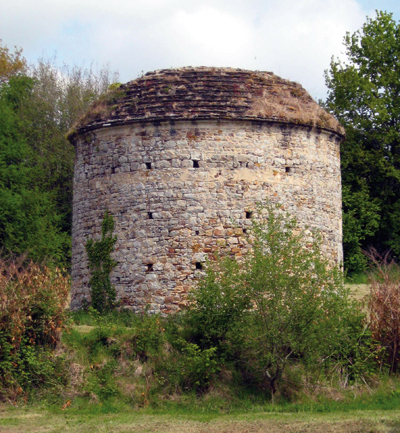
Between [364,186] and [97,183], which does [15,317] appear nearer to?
[97,183]

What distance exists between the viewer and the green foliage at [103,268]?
17.8m

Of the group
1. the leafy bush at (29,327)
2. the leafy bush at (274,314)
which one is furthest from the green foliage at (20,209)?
the leafy bush at (274,314)

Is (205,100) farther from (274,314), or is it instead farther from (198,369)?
(198,369)

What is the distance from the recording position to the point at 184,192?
17.6m

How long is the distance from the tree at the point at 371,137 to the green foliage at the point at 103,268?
10339mm

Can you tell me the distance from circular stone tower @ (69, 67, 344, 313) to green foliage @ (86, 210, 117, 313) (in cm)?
17

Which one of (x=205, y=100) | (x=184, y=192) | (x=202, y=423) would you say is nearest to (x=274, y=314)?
(x=202, y=423)

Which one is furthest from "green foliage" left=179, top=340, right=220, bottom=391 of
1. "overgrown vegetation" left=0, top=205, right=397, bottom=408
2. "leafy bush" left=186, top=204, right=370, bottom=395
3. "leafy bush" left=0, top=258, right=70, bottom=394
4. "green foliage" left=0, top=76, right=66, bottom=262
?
"green foliage" left=0, top=76, right=66, bottom=262

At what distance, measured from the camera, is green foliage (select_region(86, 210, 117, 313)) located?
1783 cm

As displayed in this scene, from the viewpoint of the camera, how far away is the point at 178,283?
56.6 feet

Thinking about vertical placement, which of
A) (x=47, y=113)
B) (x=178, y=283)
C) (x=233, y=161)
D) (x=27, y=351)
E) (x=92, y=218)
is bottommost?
(x=27, y=351)

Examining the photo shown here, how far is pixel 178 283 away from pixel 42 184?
563 inches

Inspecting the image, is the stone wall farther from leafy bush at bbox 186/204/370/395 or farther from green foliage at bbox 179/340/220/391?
green foliage at bbox 179/340/220/391

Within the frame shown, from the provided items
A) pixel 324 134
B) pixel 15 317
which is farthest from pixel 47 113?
pixel 15 317
